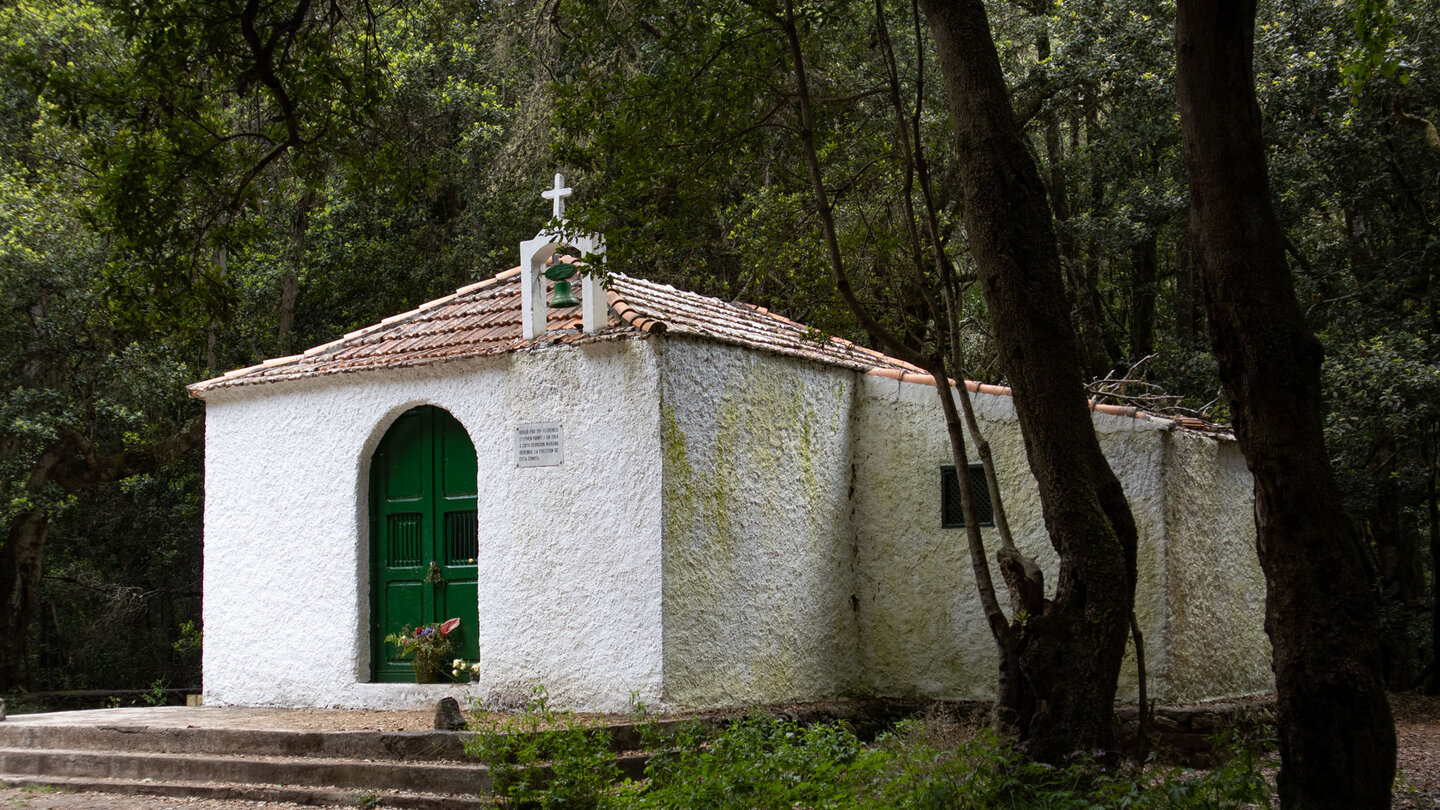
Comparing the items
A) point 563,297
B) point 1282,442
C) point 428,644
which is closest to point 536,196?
point 563,297

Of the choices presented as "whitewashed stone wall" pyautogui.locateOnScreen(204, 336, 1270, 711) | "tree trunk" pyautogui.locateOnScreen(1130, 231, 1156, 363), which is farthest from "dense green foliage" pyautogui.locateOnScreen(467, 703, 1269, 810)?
"tree trunk" pyautogui.locateOnScreen(1130, 231, 1156, 363)

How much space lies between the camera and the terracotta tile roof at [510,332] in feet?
31.8

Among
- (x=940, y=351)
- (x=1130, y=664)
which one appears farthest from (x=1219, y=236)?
(x=1130, y=664)

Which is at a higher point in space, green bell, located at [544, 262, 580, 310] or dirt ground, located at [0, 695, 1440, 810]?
green bell, located at [544, 262, 580, 310]

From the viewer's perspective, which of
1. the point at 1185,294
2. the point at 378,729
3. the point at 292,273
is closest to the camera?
the point at 378,729

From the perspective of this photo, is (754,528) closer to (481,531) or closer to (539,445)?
(539,445)

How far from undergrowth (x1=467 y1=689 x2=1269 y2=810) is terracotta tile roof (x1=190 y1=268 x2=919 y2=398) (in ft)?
11.0

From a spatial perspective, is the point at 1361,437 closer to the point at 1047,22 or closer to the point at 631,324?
the point at 1047,22

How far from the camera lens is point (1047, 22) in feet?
51.0

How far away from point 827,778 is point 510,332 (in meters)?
5.59

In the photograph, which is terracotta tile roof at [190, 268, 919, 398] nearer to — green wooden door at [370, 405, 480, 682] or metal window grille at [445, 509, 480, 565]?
green wooden door at [370, 405, 480, 682]

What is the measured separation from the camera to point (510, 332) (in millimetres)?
10227

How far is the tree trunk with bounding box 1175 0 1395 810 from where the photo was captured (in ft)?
17.4

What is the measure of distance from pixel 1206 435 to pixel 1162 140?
6.27 m
